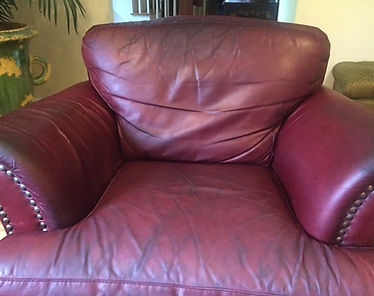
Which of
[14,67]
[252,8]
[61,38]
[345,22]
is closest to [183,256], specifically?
[14,67]

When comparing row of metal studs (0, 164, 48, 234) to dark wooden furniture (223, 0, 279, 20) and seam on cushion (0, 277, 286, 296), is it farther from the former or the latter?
dark wooden furniture (223, 0, 279, 20)

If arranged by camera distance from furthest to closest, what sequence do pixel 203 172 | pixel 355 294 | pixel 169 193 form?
1. pixel 203 172
2. pixel 169 193
3. pixel 355 294

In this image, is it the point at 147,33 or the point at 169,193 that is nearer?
the point at 169,193

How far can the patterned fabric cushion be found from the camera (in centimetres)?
181

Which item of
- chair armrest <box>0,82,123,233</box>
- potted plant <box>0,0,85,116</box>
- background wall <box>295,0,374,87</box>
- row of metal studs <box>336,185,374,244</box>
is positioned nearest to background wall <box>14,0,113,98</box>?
potted plant <box>0,0,85,116</box>

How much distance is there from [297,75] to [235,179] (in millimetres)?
379

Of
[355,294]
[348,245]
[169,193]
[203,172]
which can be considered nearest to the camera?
[355,294]

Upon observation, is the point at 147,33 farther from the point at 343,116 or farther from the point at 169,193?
the point at 343,116

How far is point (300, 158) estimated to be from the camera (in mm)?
977

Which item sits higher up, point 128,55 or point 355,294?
point 128,55

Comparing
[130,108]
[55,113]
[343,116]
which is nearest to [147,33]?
[130,108]

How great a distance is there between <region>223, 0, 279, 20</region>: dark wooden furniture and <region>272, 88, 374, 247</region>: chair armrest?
7.56 feet

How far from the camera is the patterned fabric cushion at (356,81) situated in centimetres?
181

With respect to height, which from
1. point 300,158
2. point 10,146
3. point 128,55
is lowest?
point 300,158
